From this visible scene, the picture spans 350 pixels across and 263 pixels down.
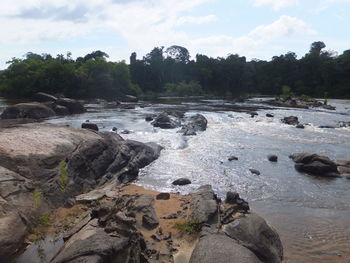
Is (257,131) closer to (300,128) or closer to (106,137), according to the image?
(300,128)

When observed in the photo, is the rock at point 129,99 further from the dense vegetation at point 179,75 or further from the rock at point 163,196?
the rock at point 163,196

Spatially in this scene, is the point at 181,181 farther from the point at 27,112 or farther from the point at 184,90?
the point at 184,90

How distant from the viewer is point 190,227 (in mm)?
8859

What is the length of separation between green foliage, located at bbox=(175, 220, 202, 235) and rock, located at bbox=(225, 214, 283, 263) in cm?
81

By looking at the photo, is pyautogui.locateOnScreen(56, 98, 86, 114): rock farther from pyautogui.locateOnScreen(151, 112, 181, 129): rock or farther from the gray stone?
the gray stone

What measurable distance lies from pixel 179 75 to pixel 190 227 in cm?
10344

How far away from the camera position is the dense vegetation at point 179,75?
69.8 meters

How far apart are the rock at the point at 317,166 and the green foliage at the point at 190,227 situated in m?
9.77

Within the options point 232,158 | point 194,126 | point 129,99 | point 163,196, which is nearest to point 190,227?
point 163,196

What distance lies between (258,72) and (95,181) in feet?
349

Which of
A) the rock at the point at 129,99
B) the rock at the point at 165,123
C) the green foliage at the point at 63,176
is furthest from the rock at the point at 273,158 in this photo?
the rock at the point at 129,99

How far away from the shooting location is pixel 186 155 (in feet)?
64.2

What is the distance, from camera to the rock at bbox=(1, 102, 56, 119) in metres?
30.5

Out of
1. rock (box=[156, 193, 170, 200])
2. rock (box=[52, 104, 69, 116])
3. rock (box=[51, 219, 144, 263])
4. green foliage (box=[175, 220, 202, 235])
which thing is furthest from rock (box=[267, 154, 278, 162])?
rock (box=[52, 104, 69, 116])
